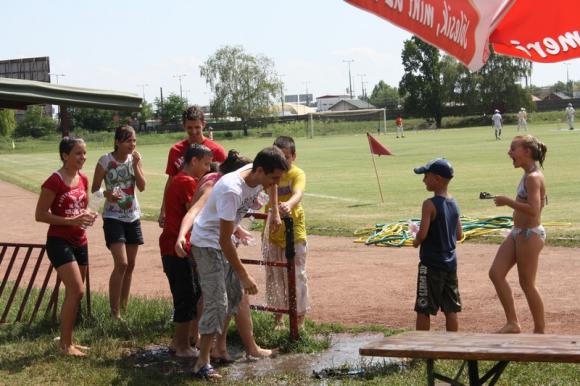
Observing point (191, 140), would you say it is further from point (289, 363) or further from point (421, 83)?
point (421, 83)

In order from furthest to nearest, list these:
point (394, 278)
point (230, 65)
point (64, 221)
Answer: point (230, 65) < point (394, 278) < point (64, 221)

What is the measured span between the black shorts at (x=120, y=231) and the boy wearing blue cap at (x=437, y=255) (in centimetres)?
323

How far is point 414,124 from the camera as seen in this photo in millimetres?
96500

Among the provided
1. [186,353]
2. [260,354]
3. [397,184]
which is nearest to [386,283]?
[260,354]

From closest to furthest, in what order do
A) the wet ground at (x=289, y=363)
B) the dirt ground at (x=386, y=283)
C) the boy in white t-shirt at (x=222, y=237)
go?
the boy in white t-shirt at (x=222, y=237), the wet ground at (x=289, y=363), the dirt ground at (x=386, y=283)

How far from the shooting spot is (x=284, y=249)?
834cm

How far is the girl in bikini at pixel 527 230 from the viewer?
7305mm

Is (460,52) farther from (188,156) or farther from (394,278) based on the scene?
(394,278)

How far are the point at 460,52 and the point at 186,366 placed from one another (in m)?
4.05

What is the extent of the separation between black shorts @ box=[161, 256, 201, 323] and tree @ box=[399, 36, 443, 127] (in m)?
91.9

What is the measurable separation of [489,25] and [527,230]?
357 centimetres

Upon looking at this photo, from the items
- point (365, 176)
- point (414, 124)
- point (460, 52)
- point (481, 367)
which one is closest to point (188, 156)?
point (481, 367)

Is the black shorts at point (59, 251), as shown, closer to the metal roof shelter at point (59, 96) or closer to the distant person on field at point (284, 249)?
the metal roof shelter at point (59, 96)

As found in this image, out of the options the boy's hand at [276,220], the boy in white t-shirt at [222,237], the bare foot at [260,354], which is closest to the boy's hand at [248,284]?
the boy in white t-shirt at [222,237]
